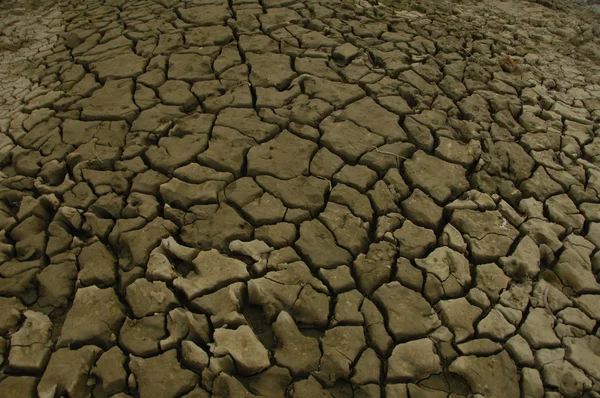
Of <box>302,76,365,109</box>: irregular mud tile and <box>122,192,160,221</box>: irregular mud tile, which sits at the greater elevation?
<box>302,76,365,109</box>: irregular mud tile

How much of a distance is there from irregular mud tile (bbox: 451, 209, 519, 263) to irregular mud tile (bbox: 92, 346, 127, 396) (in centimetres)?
157

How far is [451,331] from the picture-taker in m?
1.95

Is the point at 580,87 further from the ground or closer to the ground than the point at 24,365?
further from the ground

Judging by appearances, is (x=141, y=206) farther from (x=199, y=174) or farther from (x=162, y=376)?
(x=162, y=376)

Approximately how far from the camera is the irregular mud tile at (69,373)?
67.5 inches

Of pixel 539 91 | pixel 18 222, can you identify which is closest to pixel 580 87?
pixel 539 91

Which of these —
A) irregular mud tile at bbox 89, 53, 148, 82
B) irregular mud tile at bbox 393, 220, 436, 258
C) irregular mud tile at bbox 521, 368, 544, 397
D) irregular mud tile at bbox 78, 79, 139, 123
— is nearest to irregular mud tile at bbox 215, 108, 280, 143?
irregular mud tile at bbox 78, 79, 139, 123

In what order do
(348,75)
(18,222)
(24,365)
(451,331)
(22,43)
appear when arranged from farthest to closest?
(22,43) < (348,75) < (18,222) < (451,331) < (24,365)

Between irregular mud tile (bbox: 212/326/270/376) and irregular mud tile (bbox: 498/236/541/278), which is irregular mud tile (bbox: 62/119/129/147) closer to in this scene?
irregular mud tile (bbox: 212/326/270/376)

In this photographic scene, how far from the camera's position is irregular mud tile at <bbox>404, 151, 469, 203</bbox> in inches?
98.3

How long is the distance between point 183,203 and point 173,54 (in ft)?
4.61

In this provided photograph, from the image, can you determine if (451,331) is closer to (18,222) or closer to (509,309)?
(509,309)

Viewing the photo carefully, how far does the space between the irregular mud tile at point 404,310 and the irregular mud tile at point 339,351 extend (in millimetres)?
150

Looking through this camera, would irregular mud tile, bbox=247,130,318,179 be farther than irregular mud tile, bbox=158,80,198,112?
No
